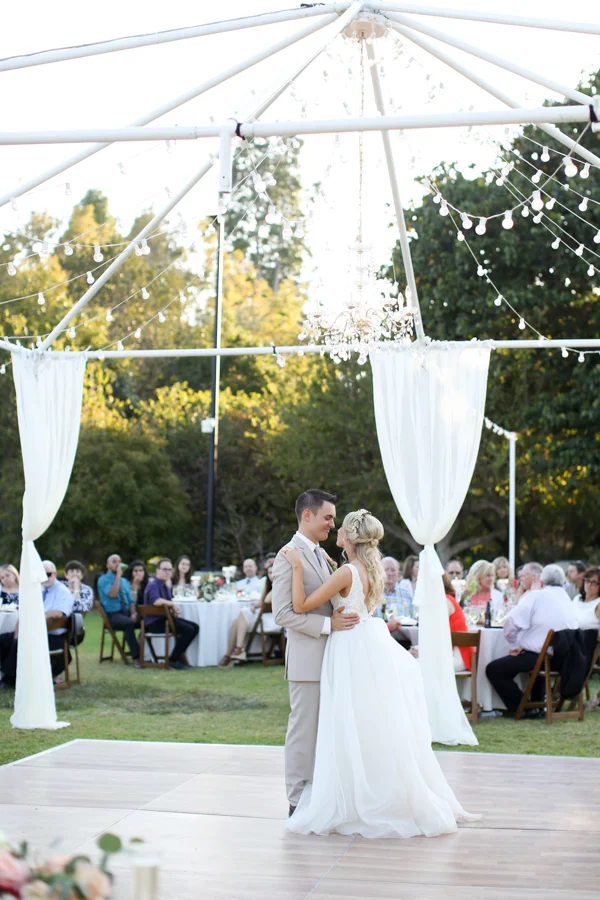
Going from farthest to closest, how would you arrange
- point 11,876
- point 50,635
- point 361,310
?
1. point 50,635
2. point 361,310
3. point 11,876

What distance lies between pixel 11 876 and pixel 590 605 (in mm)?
9212

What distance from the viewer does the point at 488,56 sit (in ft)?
18.9

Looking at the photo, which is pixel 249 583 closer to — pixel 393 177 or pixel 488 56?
pixel 393 177

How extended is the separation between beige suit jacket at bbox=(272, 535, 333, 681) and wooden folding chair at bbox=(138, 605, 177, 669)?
22.7ft

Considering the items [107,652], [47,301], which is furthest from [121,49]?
[47,301]

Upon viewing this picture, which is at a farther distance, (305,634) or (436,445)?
(436,445)

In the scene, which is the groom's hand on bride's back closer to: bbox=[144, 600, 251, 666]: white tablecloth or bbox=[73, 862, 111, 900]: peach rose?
bbox=[73, 862, 111, 900]: peach rose

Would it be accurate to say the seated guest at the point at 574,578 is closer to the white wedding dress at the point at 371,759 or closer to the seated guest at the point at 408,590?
the seated guest at the point at 408,590

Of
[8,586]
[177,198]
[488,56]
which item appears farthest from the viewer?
[8,586]

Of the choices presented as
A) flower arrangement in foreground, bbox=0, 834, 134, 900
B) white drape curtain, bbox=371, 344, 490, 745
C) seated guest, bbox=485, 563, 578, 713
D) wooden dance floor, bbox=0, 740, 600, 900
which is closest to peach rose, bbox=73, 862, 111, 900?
flower arrangement in foreground, bbox=0, 834, 134, 900

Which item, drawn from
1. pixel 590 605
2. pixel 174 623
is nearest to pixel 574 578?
pixel 590 605

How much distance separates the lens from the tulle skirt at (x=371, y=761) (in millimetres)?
5293

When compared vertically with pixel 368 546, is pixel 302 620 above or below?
below

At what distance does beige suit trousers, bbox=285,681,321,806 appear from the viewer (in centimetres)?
554
